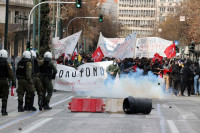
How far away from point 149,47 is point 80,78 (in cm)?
1527

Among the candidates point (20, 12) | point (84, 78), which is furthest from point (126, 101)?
point (20, 12)

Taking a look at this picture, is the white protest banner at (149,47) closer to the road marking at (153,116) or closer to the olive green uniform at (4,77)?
the road marking at (153,116)

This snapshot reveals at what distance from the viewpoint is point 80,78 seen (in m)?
24.6

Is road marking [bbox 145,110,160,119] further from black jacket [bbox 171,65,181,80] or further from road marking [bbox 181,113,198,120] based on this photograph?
black jacket [bbox 171,65,181,80]

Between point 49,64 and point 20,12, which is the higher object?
point 20,12

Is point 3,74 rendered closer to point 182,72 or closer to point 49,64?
point 49,64

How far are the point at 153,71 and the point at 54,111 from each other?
14.4m

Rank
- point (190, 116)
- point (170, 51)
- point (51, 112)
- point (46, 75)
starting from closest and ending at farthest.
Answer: point (190, 116) < point (51, 112) < point (46, 75) < point (170, 51)

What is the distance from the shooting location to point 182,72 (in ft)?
99.1

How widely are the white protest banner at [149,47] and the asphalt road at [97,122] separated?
2019cm

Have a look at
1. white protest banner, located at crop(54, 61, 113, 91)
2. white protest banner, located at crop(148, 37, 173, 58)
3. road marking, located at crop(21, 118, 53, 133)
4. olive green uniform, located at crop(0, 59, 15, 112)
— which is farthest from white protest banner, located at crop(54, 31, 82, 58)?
road marking, located at crop(21, 118, 53, 133)

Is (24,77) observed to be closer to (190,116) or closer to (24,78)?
(24,78)

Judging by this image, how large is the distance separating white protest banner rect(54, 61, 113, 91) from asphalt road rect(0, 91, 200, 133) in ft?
18.2

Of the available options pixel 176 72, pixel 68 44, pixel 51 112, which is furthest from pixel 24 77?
pixel 68 44
